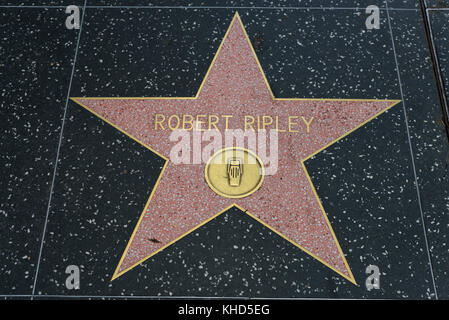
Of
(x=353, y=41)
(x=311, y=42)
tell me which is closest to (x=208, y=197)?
(x=311, y=42)

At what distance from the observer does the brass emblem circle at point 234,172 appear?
164 cm

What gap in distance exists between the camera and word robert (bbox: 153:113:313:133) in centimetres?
174

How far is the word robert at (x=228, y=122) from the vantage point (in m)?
1.74

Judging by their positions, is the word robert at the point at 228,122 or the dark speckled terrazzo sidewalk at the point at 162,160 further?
the word robert at the point at 228,122

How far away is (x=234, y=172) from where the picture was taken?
5.44 feet

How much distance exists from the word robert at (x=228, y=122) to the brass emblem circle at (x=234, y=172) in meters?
0.14

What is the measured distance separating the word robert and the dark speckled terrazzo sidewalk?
0.14 metres

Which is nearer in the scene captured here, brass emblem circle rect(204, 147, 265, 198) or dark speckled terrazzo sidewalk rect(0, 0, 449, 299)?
dark speckled terrazzo sidewalk rect(0, 0, 449, 299)

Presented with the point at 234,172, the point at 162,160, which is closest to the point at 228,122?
the point at 234,172

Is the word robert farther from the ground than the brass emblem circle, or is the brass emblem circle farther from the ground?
the word robert

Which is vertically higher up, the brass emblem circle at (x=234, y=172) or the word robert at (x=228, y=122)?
the word robert at (x=228, y=122)

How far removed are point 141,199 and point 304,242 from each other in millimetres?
743

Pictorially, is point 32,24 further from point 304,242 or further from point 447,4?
point 447,4

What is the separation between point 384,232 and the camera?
159cm
